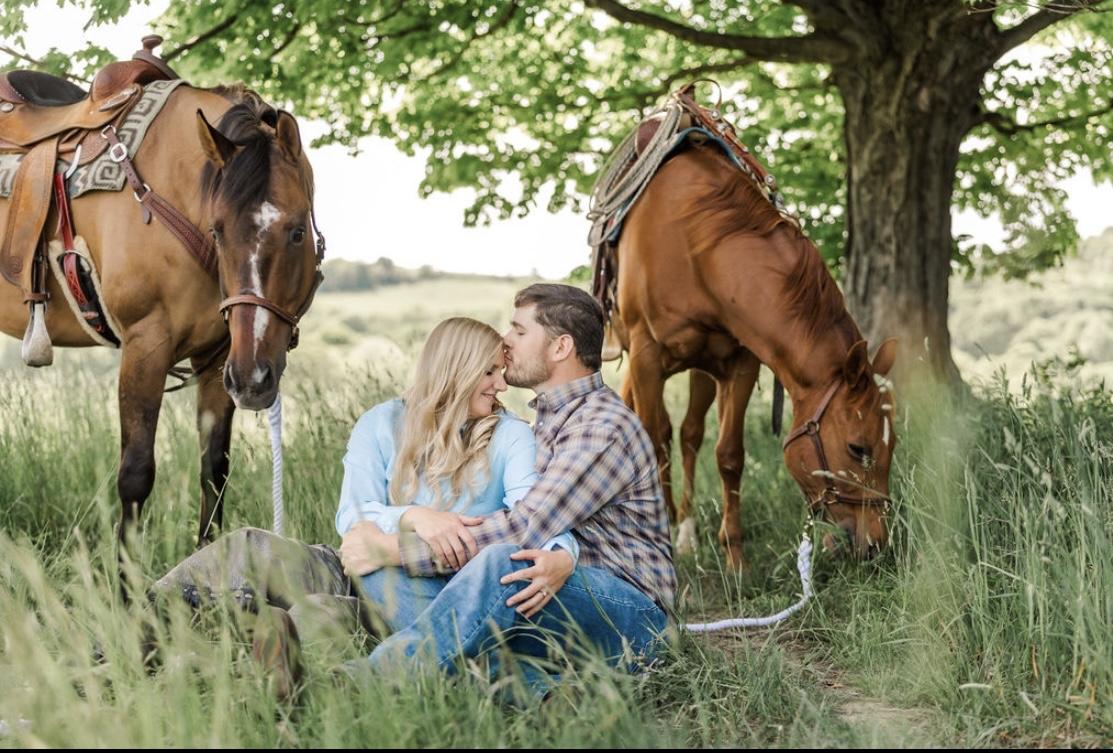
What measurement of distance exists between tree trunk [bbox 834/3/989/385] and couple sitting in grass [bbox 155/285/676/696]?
4.67m

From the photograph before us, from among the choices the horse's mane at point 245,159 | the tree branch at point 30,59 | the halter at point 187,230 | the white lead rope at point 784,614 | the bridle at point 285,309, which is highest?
the tree branch at point 30,59

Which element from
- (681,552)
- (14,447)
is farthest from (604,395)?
(14,447)

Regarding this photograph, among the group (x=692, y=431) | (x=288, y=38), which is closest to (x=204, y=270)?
(x=692, y=431)

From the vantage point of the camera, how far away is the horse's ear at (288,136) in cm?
449

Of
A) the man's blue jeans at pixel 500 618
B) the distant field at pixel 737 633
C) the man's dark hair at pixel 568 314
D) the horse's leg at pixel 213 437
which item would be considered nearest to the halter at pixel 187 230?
the horse's leg at pixel 213 437

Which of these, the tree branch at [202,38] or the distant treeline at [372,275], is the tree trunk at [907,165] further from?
the distant treeline at [372,275]

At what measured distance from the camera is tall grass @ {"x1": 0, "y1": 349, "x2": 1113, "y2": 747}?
2.76 m

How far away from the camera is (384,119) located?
9.48m

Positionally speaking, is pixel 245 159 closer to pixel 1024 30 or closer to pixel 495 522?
pixel 495 522

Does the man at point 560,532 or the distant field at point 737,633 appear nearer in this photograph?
the distant field at point 737,633

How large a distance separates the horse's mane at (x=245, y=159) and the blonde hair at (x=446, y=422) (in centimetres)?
115

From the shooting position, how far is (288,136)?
452 cm

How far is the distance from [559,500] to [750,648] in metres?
0.94

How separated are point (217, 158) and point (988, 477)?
3.24m
